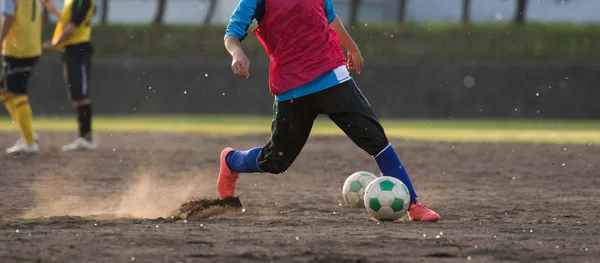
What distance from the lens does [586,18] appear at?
3447 centimetres

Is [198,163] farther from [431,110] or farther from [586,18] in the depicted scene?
[586,18]

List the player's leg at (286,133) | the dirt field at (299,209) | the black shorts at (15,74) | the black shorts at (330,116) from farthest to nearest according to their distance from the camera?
the black shorts at (15,74)
the player's leg at (286,133)
the black shorts at (330,116)
the dirt field at (299,209)

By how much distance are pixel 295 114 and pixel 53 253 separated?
2.32m

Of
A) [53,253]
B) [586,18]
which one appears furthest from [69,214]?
[586,18]

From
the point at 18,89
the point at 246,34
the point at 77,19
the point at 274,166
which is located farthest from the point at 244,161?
the point at 77,19

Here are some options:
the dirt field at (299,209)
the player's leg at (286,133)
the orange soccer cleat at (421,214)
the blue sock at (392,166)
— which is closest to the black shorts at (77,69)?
the dirt field at (299,209)

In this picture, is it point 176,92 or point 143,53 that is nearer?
point 176,92

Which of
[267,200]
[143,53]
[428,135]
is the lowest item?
[143,53]

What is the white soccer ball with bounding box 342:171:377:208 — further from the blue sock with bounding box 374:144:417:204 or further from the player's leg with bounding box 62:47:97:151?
the player's leg with bounding box 62:47:97:151

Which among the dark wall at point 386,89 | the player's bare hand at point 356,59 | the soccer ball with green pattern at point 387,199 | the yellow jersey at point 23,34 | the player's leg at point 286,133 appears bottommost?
the dark wall at point 386,89

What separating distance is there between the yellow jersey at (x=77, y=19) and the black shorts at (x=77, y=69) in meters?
0.08

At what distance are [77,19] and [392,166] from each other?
7.46 meters

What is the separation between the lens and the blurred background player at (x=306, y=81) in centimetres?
737

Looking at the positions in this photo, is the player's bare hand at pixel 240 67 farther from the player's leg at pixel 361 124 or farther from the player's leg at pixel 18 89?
the player's leg at pixel 18 89
